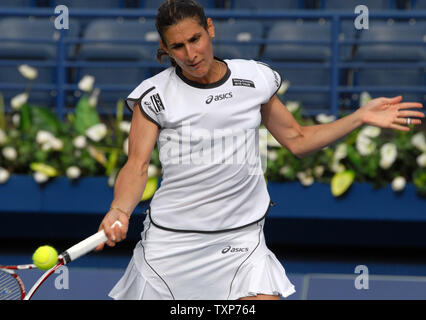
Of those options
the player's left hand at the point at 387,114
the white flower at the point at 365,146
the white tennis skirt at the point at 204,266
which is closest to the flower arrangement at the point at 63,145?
the white flower at the point at 365,146

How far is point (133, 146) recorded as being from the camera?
306cm

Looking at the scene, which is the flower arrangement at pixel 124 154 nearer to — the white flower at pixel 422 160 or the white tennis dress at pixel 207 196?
the white flower at pixel 422 160

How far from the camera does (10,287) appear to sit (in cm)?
323

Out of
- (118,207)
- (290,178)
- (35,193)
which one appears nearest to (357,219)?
(290,178)

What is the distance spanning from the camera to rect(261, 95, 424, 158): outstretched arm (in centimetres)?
319

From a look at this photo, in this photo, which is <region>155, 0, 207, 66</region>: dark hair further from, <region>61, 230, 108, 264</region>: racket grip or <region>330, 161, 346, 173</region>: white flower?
<region>330, 161, 346, 173</region>: white flower

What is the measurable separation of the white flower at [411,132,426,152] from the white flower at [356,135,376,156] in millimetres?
249

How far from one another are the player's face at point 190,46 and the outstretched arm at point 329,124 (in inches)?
16.1

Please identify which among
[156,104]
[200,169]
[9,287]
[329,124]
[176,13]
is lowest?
[9,287]

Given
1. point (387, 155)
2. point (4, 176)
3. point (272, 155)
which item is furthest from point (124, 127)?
point (387, 155)

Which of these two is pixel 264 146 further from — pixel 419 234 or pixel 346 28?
pixel 346 28

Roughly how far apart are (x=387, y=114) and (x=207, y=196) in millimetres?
732

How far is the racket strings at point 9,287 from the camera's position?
10.6ft

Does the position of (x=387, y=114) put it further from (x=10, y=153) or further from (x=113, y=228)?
(x=10, y=153)
